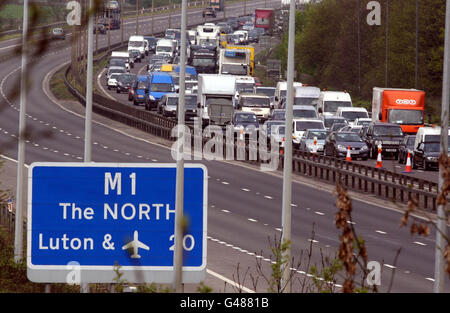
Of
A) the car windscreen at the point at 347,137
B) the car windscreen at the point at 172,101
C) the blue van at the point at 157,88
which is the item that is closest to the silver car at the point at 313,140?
the car windscreen at the point at 347,137

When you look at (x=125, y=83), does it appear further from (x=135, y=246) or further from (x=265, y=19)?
(x=135, y=246)

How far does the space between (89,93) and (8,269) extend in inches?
229

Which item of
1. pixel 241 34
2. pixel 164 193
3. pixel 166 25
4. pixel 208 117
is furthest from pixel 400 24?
pixel 166 25

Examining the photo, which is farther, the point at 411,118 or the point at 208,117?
the point at 208,117

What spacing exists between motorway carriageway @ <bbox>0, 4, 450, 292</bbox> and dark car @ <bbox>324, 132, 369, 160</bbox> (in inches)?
153

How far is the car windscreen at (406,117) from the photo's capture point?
5816cm

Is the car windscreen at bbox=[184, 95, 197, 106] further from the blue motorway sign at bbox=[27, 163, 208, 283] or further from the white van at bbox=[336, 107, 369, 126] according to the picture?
the blue motorway sign at bbox=[27, 163, 208, 283]

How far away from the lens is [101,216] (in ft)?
33.8

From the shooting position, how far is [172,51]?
124875mm

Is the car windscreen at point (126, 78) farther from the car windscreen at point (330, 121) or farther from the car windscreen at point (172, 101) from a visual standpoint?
the car windscreen at point (330, 121)

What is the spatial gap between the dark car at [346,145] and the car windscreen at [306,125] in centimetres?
403
